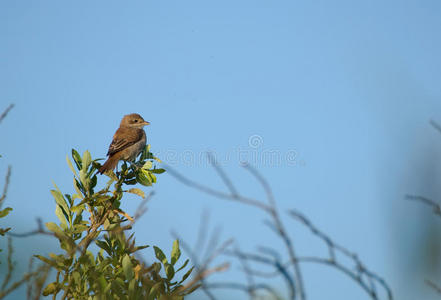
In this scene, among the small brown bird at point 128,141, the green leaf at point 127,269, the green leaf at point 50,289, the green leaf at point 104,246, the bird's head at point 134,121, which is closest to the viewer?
the green leaf at point 127,269

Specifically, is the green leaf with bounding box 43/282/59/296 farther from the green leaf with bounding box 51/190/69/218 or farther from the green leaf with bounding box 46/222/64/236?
the green leaf with bounding box 51/190/69/218

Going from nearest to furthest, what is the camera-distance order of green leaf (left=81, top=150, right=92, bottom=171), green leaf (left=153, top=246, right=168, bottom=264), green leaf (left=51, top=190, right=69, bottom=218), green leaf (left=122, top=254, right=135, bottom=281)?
1. green leaf (left=122, top=254, right=135, bottom=281)
2. green leaf (left=153, top=246, right=168, bottom=264)
3. green leaf (left=51, top=190, right=69, bottom=218)
4. green leaf (left=81, top=150, right=92, bottom=171)

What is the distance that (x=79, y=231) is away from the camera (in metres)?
4.18

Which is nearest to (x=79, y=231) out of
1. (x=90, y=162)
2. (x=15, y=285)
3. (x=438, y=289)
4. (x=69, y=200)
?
(x=69, y=200)

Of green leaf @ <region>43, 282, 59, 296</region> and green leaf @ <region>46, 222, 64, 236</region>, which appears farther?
green leaf @ <region>46, 222, 64, 236</region>

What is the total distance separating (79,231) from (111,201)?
1.86ft

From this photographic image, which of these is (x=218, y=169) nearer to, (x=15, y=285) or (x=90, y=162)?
(x=15, y=285)

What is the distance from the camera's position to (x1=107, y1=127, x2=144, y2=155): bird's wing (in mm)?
9992

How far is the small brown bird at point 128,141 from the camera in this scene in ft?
31.1

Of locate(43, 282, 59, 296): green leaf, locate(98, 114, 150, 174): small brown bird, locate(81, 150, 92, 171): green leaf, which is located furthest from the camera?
locate(98, 114, 150, 174): small brown bird

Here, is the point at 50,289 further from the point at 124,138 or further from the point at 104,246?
the point at 124,138

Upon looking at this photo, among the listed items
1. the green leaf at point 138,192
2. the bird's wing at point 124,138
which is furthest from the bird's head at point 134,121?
the green leaf at point 138,192

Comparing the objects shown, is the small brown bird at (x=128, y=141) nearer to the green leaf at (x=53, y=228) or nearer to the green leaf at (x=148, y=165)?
the green leaf at (x=148, y=165)

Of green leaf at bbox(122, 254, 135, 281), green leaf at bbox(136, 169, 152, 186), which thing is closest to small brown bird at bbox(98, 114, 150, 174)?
green leaf at bbox(136, 169, 152, 186)
